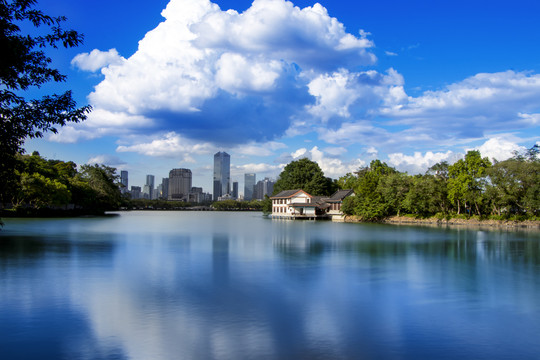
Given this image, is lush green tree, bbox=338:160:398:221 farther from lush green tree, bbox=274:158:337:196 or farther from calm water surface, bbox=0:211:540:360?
calm water surface, bbox=0:211:540:360

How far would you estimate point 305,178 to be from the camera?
74.2 metres

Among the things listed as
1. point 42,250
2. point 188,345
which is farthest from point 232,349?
point 42,250

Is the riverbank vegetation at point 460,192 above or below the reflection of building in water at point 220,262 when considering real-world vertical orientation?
above

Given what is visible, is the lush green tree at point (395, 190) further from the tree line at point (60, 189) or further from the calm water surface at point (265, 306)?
the tree line at point (60, 189)

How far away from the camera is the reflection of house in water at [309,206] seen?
64506 millimetres

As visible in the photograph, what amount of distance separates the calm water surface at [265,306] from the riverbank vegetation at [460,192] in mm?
26755

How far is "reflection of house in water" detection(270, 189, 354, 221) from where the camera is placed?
64506mm

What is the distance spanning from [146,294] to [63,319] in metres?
2.60

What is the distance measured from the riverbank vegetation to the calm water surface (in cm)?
2676

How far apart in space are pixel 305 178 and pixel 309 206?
33.6 feet

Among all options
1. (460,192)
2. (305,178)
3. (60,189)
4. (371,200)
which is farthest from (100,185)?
(460,192)

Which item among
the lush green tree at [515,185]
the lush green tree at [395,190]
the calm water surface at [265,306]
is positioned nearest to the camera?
the calm water surface at [265,306]

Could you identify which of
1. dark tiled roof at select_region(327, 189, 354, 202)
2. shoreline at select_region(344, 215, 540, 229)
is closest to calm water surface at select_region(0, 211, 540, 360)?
shoreline at select_region(344, 215, 540, 229)

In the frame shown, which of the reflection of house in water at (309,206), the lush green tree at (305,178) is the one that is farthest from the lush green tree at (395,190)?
the lush green tree at (305,178)
